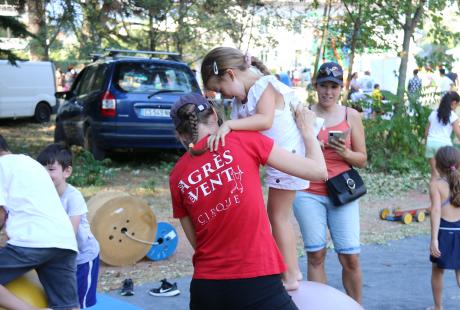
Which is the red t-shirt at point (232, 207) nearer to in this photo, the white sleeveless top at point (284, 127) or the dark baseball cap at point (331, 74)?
the white sleeveless top at point (284, 127)

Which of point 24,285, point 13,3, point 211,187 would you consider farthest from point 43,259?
point 13,3

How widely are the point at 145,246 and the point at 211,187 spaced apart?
390 cm

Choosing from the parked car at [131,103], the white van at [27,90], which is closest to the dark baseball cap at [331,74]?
the parked car at [131,103]

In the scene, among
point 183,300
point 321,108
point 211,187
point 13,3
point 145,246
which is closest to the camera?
point 211,187

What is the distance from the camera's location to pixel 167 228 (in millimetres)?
6617

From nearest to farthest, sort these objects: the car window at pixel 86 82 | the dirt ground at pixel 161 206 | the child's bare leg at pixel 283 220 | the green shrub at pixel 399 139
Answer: the child's bare leg at pixel 283 220
the dirt ground at pixel 161 206
the car window at pixel 86 82
the green shrub at pixel 399 139

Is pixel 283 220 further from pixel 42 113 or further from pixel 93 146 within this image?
pixel 42 113

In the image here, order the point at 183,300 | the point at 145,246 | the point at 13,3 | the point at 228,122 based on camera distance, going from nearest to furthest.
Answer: the point at 228,122 < the point at 183,300 < the point at 145,246 < the point at 13,3

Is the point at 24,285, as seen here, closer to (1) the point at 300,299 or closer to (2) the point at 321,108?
(1) the point at 300,299

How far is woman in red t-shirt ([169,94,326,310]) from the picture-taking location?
2.62 meters

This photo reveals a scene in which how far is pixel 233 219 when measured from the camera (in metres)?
2.62

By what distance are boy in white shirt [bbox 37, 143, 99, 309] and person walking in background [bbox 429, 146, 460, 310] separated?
8.84ft

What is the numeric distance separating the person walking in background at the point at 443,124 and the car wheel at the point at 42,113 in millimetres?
15601

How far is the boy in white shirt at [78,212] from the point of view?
159 inches
